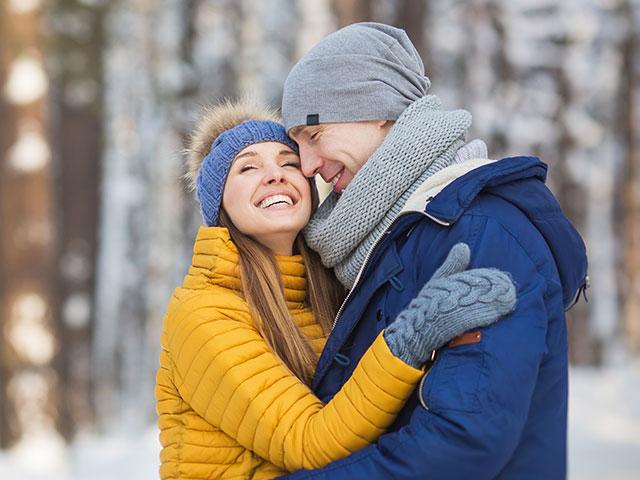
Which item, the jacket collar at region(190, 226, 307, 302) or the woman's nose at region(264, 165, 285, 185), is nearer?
the jacket collar at region(190, 226, 307, 302)

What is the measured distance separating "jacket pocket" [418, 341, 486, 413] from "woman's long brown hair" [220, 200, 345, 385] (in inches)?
26.5

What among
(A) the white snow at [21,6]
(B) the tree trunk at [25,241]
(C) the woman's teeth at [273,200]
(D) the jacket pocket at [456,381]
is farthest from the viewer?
(A) the white snow at [21,6]

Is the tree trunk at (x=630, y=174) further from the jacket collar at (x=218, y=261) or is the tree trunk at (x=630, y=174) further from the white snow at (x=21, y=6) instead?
the jacket collar at (x=218, y=261)

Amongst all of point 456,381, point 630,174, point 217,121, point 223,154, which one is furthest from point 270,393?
point 630,174

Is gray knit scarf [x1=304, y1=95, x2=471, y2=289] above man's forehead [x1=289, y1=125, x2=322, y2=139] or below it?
below

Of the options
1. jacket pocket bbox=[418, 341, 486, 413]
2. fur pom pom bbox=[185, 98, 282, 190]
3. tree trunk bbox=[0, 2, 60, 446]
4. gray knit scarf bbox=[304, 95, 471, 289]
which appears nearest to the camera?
jacket pocket bbox=[418, 341, 486, 413]

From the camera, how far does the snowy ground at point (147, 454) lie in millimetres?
→ 9320

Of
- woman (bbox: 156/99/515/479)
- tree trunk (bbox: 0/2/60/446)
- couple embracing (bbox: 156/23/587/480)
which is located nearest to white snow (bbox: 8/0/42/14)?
tree trunk (bbox: 0/2/60/446)

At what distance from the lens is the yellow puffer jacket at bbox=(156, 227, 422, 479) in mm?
2768

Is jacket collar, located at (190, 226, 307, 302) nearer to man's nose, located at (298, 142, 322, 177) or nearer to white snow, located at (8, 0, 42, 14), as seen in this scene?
man's nose, located at (298, 142, 322, 177)

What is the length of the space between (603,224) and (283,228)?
860 inches

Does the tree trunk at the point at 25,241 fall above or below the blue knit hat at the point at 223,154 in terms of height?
above

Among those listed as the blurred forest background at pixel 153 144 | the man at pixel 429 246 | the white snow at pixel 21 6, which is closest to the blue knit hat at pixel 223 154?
the man at pixel 429 246

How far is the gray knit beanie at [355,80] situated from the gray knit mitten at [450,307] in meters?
0.70
